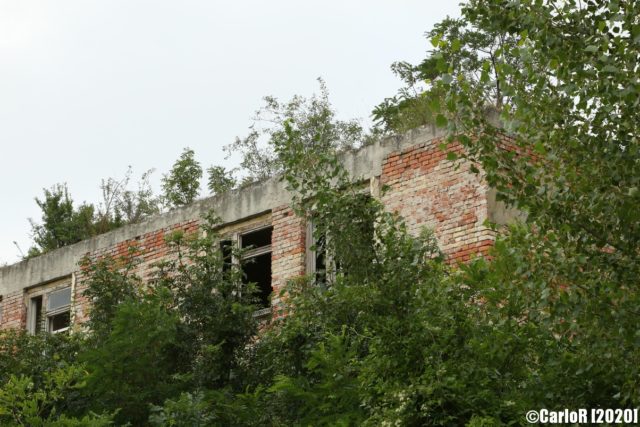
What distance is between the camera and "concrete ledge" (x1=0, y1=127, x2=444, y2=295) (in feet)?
46.9

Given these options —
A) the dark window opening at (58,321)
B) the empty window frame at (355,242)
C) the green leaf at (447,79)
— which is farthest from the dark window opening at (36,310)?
the green leaf at (447,79)

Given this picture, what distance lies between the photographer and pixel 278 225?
1557cm

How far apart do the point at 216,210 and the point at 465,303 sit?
26.9ft

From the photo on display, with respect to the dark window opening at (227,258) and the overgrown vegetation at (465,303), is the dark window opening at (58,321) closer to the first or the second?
the dark window opening at (227,258)

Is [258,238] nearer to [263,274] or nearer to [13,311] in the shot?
[263,274]

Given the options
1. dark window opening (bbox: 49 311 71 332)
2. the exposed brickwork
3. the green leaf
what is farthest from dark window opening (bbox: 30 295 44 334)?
the green leaf

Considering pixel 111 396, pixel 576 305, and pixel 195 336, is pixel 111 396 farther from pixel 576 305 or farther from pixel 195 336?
pixel 576 305

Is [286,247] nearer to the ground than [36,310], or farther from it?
nearer to the ground

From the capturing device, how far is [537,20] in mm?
6746

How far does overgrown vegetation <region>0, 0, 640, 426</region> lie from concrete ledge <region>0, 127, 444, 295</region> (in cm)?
247

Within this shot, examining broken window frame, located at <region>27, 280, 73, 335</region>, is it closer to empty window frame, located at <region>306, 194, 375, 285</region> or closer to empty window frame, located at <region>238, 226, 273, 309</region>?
empty window frame, located at <region>238, 226, 273, 309</region>

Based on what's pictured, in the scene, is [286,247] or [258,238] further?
[258,238]

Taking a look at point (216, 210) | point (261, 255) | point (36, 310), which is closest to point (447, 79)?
point (261, 255)

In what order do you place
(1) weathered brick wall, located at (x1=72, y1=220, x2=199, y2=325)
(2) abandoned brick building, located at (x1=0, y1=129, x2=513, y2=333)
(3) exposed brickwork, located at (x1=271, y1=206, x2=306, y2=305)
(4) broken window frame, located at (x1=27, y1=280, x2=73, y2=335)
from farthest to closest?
(4) broken window frame, located at (x1=27, y1=280, x2=73, y2=335) → (1) weathered brick wall, located at (x1=72, y1=220, x2=199, y2=325) → (3) exposed brickwork, located at (x1=271, y1=206, x2=306, y2=305) → (2) abandoned brick building, located at (x1=0, y1=129, x2=513, y2=333)
